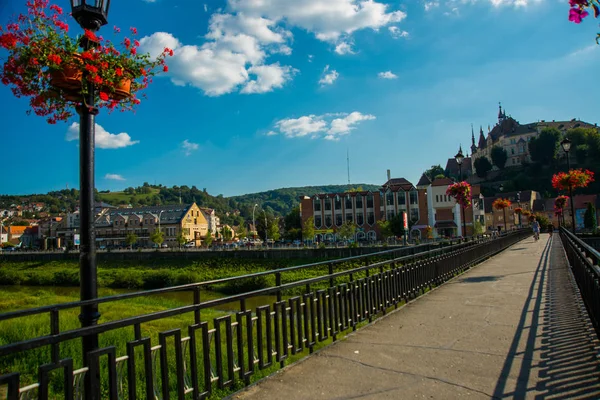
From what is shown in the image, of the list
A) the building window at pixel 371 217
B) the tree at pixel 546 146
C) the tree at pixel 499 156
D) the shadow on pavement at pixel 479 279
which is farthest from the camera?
the tree at pixel 499 156

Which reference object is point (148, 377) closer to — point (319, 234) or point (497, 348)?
point (497, 348)

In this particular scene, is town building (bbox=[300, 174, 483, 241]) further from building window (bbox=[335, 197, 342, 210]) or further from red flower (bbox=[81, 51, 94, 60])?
red flower (bbox=[81, 51, 94, 60])

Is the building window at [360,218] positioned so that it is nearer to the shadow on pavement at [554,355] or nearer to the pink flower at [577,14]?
the shadow on pavement at [554,355]

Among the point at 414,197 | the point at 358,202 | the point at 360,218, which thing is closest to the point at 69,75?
the point at 414,197

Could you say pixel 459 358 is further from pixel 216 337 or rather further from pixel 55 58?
pixel 55 58

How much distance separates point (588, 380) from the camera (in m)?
4.04

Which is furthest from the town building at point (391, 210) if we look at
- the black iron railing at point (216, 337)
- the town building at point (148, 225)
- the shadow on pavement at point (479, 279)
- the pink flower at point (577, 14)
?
the pink flower at point (577, 14)

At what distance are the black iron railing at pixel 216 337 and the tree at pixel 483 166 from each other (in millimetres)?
145347

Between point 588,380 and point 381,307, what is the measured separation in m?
3.56

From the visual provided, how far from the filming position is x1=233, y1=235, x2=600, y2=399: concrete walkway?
3.97 metres

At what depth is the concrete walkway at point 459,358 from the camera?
13.0 ft

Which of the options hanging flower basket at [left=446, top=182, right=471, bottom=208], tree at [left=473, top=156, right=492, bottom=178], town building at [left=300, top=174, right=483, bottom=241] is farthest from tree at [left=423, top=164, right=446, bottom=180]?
hanging flower basket at [left=446, top=182, right=471, bottom=208]

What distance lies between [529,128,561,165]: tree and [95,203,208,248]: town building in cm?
10251

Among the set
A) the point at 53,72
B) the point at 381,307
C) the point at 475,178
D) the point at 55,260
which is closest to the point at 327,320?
the point at 381,307
